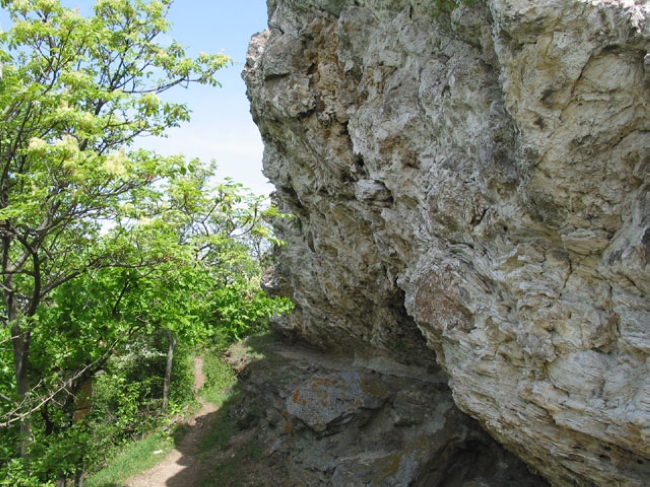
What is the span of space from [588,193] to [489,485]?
715 centimetres

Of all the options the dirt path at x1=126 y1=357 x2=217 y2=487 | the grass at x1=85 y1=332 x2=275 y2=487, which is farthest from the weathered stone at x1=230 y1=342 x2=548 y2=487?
the dirt path at x1=126 y1=357 x2=217 y2=487

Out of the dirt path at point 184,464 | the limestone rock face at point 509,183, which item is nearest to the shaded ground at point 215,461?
the dirt path at point 184,464

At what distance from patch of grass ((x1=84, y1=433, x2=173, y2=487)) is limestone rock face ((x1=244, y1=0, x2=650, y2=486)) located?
35.1 feet

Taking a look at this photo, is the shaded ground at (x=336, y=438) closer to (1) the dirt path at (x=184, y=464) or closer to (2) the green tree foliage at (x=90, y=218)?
(1) the dirt path at (x=184, y=464)

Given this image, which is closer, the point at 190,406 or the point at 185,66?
the point at 185,66

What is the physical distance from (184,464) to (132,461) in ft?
6.21

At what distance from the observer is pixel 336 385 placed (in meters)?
13.7

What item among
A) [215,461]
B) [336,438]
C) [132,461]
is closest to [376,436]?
[336,438]

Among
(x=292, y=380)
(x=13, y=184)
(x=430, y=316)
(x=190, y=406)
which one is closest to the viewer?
(x=13, y=184)

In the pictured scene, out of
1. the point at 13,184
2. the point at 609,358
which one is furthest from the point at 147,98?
the point at 609,358

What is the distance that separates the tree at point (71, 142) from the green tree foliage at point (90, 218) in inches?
1.2

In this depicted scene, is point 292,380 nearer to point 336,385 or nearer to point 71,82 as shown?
point 336,385

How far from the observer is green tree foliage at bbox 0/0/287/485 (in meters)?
7.09

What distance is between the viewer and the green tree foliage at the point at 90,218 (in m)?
7.09
